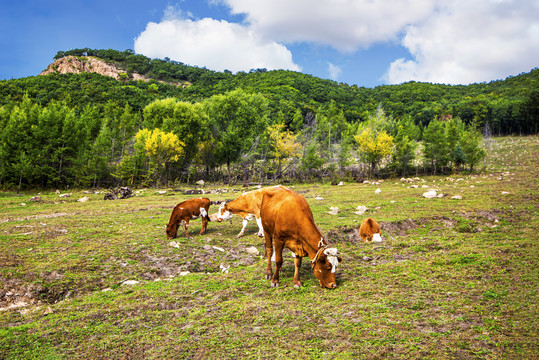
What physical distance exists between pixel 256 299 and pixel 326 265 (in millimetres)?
1866

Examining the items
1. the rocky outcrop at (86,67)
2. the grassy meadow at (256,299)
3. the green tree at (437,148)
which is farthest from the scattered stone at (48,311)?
the rocky outcrop at (86,67)

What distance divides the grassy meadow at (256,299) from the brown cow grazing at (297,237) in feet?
1.28

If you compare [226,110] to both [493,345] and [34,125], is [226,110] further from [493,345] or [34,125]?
[493,345]

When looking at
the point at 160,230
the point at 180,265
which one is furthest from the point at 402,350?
the point at 160,230

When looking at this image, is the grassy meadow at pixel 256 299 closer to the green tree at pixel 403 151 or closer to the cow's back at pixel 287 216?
the cow's back at pixel 287 216

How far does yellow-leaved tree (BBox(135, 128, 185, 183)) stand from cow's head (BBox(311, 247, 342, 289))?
133 feet

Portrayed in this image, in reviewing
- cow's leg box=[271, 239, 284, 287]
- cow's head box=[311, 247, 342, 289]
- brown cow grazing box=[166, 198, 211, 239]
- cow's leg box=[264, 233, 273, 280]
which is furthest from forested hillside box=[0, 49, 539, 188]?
cow's head box=[311, 247, 342, 289]

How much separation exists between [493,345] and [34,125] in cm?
4739

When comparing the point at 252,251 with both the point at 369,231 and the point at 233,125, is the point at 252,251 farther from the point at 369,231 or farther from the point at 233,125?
the point at 233,125

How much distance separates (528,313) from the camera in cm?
470

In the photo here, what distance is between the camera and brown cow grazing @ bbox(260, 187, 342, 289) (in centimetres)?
688

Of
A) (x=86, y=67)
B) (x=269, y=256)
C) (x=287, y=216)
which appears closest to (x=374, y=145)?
(x=269, y=256)

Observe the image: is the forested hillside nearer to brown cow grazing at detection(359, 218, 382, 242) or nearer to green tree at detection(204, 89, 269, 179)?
green tree at detection(204, 89, 269, 179)

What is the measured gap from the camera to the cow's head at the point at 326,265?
6730mm
